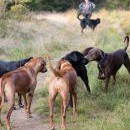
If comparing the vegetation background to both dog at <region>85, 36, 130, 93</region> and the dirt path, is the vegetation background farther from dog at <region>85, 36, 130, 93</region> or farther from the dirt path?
dog at <region>85, 36, 130, 93</region>

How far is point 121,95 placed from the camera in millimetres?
10117

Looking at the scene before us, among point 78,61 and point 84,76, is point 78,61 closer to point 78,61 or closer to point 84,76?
point 78,61

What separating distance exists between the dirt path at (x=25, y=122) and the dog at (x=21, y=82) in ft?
0.52

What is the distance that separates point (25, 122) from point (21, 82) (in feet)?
2.89

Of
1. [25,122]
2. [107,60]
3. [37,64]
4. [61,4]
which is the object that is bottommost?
[61,4]

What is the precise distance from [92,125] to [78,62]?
2290mm

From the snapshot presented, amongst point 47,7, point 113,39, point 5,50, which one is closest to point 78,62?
point 5,50

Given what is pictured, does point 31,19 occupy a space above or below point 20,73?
below

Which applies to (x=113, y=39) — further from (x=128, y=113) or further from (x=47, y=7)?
(x=47, y=7)

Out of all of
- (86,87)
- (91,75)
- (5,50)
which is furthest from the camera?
(5,50)

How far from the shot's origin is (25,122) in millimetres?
8945

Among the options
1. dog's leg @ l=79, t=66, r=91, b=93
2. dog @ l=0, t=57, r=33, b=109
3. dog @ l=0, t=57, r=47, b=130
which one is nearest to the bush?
dog @ l=0, t=57, r=33, b=109

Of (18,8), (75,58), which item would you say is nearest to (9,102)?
(75,58)

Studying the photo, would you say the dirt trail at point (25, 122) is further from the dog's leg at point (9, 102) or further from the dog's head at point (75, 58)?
the dog's head at point (75, 58)
